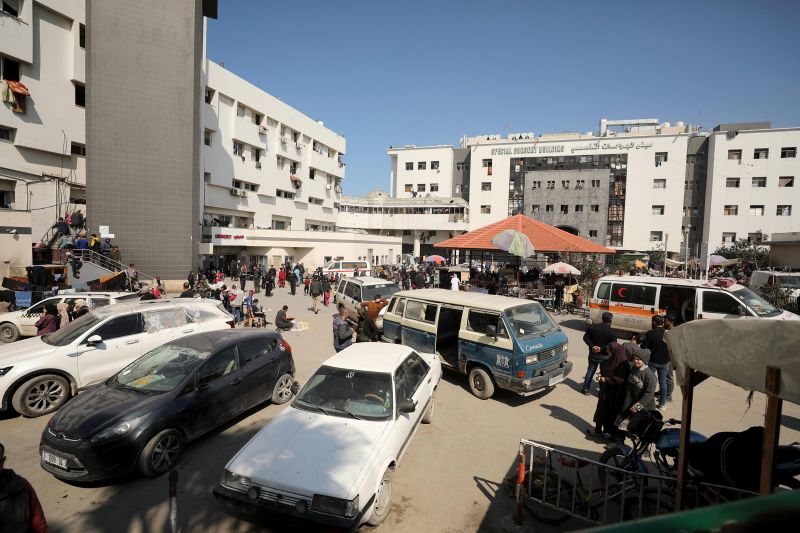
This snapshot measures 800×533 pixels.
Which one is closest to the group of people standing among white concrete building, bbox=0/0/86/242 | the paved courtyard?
the paved courtyard

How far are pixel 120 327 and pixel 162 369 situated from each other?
2680 mm

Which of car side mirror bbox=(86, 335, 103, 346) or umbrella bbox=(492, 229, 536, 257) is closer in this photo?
car side mirror bbox=(86, 335, 103, 346)

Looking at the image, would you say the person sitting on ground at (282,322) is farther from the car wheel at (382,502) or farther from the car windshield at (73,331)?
the car wheel at (382,502)

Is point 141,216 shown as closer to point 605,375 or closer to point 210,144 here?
point 210,144

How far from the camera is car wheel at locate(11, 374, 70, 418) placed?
6367mm

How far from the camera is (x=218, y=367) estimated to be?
6000 millimetres

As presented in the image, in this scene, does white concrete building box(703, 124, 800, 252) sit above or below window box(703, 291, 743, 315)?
above

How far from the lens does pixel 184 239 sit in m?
23.2

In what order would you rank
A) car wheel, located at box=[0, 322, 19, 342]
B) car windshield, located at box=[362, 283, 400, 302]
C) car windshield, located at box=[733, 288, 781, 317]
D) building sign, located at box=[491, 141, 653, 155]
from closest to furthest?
car windshield, located at box=[733, 288, 781, 317] < car wheel, located at box=[0, 322, 19, 342] < car windshield, located at box=[362, 283, 400, 302] < building sign, located at box=[491, 141, 653, 155]

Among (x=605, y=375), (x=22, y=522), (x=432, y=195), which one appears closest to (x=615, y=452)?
(x=605, y=375)

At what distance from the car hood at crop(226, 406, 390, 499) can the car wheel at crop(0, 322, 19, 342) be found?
10.8 metres

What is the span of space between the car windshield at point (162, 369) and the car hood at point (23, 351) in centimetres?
203

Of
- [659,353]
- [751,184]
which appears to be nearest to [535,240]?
[659,353]

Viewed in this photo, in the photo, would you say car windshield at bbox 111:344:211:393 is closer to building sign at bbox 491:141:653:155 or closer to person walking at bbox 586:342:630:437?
person walking at bbox 586:342:630:437
